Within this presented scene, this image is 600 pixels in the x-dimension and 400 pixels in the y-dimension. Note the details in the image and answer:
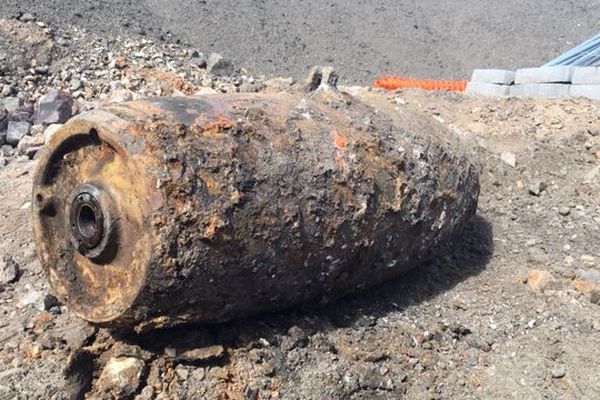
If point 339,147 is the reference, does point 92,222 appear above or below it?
below

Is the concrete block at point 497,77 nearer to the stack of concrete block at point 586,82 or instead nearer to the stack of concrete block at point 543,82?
the stack of concrete block at point 543,82

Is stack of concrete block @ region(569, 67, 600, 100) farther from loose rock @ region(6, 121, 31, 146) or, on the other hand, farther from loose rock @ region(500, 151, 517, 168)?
loose rock @ region(6, 121, 31, 146)

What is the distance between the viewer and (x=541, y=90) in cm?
686

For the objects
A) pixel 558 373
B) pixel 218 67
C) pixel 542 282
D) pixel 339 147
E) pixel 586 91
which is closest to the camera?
pixel 339 147

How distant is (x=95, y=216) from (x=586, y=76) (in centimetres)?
554

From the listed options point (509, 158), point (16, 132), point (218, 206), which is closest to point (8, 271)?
point (218, 206)

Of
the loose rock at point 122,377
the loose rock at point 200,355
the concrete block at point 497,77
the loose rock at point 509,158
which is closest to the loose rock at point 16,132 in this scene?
the loose rock at point 122,377

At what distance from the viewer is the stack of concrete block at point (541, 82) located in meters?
6.63

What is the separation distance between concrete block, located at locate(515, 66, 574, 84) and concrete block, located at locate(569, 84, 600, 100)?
128mm

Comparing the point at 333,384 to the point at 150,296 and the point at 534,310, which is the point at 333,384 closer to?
the point at 150,296

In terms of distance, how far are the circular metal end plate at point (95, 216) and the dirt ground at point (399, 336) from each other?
0.24 meters

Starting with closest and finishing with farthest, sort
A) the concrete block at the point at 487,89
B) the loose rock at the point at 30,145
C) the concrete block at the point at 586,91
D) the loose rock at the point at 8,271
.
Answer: the loose rock at the point at 8,271, the loose rock at the point at 30,145, the concrete block at the point at 586,91, the concrete block at the point at 487,89

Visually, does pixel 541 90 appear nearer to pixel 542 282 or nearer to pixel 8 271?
pixel 542 282

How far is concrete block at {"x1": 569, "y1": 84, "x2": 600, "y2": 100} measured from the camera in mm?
6562
